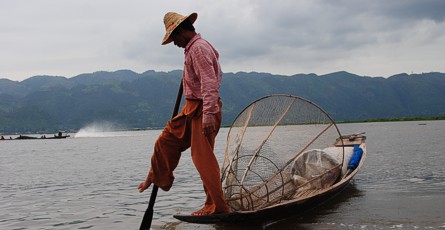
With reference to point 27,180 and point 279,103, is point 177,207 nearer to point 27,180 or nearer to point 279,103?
point 279,103

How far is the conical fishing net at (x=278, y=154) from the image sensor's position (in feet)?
20.3

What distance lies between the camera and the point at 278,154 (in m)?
7.29

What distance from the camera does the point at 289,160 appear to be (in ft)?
24.7

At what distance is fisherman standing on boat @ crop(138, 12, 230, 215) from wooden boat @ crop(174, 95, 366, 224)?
48 centimetres

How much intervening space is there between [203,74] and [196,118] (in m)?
0.55

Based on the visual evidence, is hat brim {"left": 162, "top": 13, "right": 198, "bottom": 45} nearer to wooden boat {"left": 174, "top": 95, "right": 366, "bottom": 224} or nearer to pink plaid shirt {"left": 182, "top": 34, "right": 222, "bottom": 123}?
pink plaid shirt {"left": 182, "top": 34, "right": 222, "bottom": 123}

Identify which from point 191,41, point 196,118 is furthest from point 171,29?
point 196,118

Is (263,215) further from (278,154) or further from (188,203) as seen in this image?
(188,203)

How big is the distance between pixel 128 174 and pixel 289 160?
7662mm

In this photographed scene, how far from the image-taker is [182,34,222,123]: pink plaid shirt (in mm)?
4809

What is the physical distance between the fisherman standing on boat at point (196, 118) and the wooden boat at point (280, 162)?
48 centimetres

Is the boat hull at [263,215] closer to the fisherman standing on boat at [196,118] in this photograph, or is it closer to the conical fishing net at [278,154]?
the fisherman standing on boat at [196,118]

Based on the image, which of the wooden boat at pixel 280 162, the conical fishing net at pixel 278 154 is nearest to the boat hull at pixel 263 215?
the wooden boat at pixel 280 162

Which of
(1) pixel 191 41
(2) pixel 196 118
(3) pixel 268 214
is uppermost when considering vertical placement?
(1) pixel 191 41
